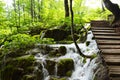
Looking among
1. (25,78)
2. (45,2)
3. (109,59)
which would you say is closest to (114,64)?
(109,59)

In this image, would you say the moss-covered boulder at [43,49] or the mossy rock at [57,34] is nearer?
the moss-covered boulder at [43,49]

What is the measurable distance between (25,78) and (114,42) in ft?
13.4

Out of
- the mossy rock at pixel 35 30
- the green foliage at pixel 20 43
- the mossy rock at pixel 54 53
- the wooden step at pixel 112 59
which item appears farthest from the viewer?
the mossy rock at pixel 35 30

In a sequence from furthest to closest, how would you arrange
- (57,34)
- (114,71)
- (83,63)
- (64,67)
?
1. (57,34)
2. (64,67)
3. (83,63)
4. (114,71)

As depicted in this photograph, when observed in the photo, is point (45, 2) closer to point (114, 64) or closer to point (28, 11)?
point (28, 11)

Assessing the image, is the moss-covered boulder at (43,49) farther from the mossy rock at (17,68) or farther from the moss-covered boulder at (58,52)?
the mossy rock at (17,68)

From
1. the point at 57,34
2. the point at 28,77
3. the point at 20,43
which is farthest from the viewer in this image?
the point at 57,34

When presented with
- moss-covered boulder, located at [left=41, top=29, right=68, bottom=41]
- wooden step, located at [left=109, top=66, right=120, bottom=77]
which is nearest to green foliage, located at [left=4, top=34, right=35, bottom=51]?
moss-covered boulder, located at [left=41, top=29, right=68, bottom=41]

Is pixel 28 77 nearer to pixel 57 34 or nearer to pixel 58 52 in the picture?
pixel 58 52

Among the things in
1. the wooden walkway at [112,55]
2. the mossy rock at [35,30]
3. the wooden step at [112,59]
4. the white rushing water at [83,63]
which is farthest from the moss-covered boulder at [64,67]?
the mossy rock at [35,30]

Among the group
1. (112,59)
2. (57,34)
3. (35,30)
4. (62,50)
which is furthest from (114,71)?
(35,30)

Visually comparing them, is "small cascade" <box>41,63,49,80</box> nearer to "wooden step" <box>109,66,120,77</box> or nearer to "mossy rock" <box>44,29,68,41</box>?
"wooden step" <box>109,66,120,77</box>

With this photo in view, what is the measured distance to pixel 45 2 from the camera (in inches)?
1032

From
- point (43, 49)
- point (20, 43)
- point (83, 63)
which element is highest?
point (20, 43)
